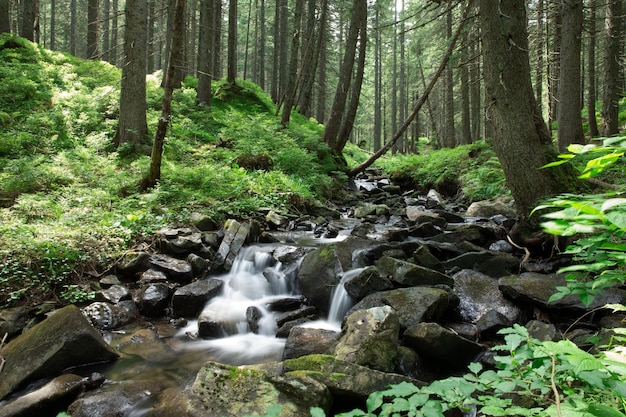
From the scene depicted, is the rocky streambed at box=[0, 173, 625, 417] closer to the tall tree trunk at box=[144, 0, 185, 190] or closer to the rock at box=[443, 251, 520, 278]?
the rock at box=[443, 251, 520, 278]

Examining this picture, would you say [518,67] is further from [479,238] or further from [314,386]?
[314,386]

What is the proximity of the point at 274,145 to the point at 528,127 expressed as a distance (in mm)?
9819

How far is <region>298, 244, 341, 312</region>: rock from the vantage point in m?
6.41

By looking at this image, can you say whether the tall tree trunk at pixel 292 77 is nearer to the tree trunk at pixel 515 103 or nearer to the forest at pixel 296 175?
the forest at pixel 296 175

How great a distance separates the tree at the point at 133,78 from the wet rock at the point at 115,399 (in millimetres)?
8339

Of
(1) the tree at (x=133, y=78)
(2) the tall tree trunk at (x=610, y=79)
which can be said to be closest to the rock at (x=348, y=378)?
(1) the tree at (x=133, y=78)

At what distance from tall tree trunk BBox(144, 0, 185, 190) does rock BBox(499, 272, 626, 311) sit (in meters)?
7.19

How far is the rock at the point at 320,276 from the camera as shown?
6.41 m

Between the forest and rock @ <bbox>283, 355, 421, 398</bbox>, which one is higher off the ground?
the forest

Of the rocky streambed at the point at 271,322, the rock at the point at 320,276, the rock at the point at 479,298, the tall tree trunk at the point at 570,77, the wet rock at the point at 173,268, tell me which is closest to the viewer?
the rocky streambed at the point at 271,322

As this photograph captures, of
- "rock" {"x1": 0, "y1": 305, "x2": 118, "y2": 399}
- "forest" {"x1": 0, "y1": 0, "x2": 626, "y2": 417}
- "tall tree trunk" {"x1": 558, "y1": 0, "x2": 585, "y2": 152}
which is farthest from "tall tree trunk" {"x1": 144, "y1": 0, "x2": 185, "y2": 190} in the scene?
"tall tree trunk" {"x1": 558, "y1": 0, "x2": 585, "y2": 152}

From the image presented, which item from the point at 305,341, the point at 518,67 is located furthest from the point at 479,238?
the point at 305,341

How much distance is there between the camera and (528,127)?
617 cm

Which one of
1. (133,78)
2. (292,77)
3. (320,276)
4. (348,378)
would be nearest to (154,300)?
(320,276)
